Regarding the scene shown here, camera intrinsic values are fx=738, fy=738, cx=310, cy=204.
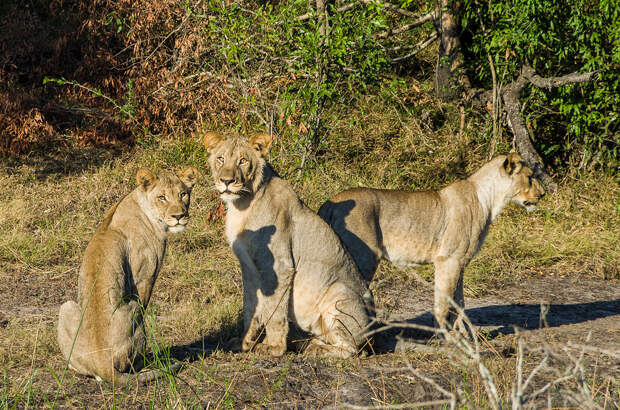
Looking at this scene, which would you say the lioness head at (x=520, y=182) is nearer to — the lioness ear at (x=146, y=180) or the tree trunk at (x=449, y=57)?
the lioness ear at (x=146, y=180)

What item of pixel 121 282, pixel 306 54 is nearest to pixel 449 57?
pixel 306 54

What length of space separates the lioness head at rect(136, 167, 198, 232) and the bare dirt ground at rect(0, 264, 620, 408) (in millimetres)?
835

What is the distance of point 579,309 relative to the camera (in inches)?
266

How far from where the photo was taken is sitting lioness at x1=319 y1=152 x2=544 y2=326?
18.0 feet

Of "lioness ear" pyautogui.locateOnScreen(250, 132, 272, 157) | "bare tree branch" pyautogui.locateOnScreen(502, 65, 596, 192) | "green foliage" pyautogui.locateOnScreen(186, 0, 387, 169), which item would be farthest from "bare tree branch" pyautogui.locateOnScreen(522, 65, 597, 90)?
"lioness ear" pyautogui.locateOnScreen(250, 132, 272, 157)

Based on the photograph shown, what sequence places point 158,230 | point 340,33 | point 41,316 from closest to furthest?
point 158,230
point 41,316
point 340,33

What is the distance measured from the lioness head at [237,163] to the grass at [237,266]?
95 centimetres

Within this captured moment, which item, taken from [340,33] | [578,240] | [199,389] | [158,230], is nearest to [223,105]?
[340,33]

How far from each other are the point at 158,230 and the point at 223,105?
19.4 ft

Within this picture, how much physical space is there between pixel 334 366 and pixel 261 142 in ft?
5.00

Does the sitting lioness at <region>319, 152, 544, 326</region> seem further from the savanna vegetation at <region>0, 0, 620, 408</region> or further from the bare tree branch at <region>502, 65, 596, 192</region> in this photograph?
the bare tree branch at <region>502, 65, 596, 192</region>

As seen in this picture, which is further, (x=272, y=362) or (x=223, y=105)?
(x=223, y=105)

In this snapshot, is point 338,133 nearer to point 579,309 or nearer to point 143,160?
point 143,160

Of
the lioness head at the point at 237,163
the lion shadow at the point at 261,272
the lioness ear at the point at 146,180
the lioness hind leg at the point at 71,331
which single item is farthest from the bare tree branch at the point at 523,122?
the lioness hind leg at the point at 71,331
